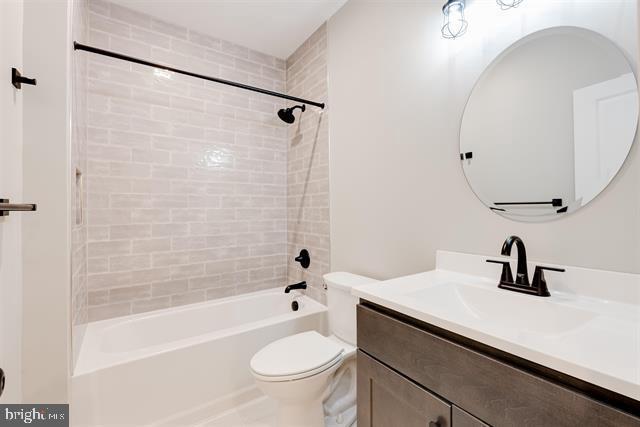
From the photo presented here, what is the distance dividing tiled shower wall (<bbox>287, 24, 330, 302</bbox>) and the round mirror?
47.1 inches

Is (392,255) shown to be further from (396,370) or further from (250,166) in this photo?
(250,166)

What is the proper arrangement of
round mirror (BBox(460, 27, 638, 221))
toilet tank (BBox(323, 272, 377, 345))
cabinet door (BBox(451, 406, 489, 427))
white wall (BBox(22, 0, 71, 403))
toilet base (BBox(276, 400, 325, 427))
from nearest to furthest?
1. cabinet door (BBox(451, 406, 489, 427))
2. round mirror (BBox(460, 27, 638, 221))
3. white wall (BBox(22, 0, 71, 403))
4. toilet base (BBox(276, 400, 325, 427))
5. toilet tank (BBox(323, 272, 377, 345))

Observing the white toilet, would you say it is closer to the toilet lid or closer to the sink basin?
the toilet lid

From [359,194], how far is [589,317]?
127 centimetres

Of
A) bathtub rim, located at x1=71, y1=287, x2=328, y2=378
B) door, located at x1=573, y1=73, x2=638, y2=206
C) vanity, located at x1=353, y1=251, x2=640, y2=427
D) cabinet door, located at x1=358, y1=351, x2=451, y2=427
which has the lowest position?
bathtub rim, located at x1=71, y1=287, x2=328, y2=378

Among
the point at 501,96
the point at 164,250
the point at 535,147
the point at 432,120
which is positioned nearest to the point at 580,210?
the point at 535,147

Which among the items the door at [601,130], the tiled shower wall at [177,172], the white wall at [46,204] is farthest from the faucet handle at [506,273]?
the tiled shower wall at [177,172]

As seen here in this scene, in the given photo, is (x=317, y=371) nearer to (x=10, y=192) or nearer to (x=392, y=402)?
(x=392, y=402)

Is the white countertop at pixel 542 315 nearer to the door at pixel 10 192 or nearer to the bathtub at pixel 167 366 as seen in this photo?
the bathtub at pixel 167 366

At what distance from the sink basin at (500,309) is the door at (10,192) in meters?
1.38

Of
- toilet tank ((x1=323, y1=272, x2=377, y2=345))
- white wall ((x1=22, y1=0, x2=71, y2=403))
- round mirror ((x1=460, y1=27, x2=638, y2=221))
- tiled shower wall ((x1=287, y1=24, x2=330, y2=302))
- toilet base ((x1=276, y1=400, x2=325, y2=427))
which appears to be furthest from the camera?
tiled shower wall ((x1=287, y1=24, x2=330, y2=302))

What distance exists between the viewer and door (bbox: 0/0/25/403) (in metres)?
0.92

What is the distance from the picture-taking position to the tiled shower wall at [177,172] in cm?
195

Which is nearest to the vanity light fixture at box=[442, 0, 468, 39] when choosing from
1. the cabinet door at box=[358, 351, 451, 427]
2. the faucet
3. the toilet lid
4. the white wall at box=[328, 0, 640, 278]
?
the white wall at box=[328, 0, 640, 278]
